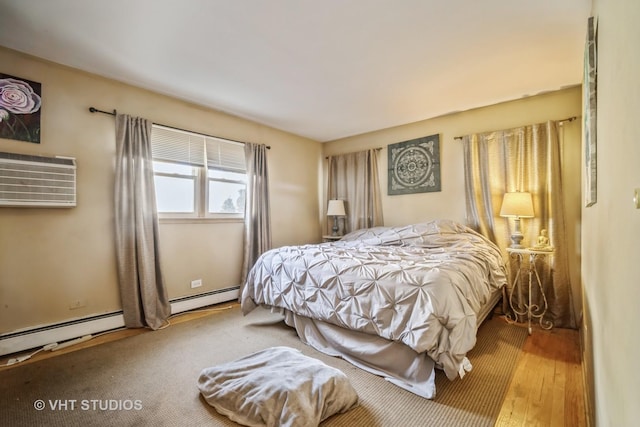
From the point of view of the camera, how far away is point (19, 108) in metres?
2.31

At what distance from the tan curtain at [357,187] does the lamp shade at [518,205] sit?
5.66ft

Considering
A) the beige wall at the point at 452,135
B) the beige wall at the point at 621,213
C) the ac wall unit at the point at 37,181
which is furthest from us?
the beige wall at the point at 452,135

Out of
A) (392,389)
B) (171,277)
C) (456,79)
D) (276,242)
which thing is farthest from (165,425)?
(456,79)

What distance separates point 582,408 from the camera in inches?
62.3

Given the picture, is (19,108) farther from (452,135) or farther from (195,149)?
(452,135)

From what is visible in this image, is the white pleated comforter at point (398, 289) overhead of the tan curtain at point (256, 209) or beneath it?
beneath

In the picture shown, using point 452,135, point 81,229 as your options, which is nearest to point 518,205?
point 452,135

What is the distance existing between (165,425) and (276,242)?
9.54 feet

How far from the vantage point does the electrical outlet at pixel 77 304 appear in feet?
8.34

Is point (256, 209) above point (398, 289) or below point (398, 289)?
above

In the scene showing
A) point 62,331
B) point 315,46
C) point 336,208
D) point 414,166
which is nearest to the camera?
point 315,46

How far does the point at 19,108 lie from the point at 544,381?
14.5 ft

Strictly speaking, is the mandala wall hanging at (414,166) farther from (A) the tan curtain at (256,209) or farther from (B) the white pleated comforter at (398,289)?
(A) the tan curtain at (256,209)

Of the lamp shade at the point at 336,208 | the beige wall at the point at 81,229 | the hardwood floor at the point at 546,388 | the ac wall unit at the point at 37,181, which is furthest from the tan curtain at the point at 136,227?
the hardwood floor at the point at 546,388
